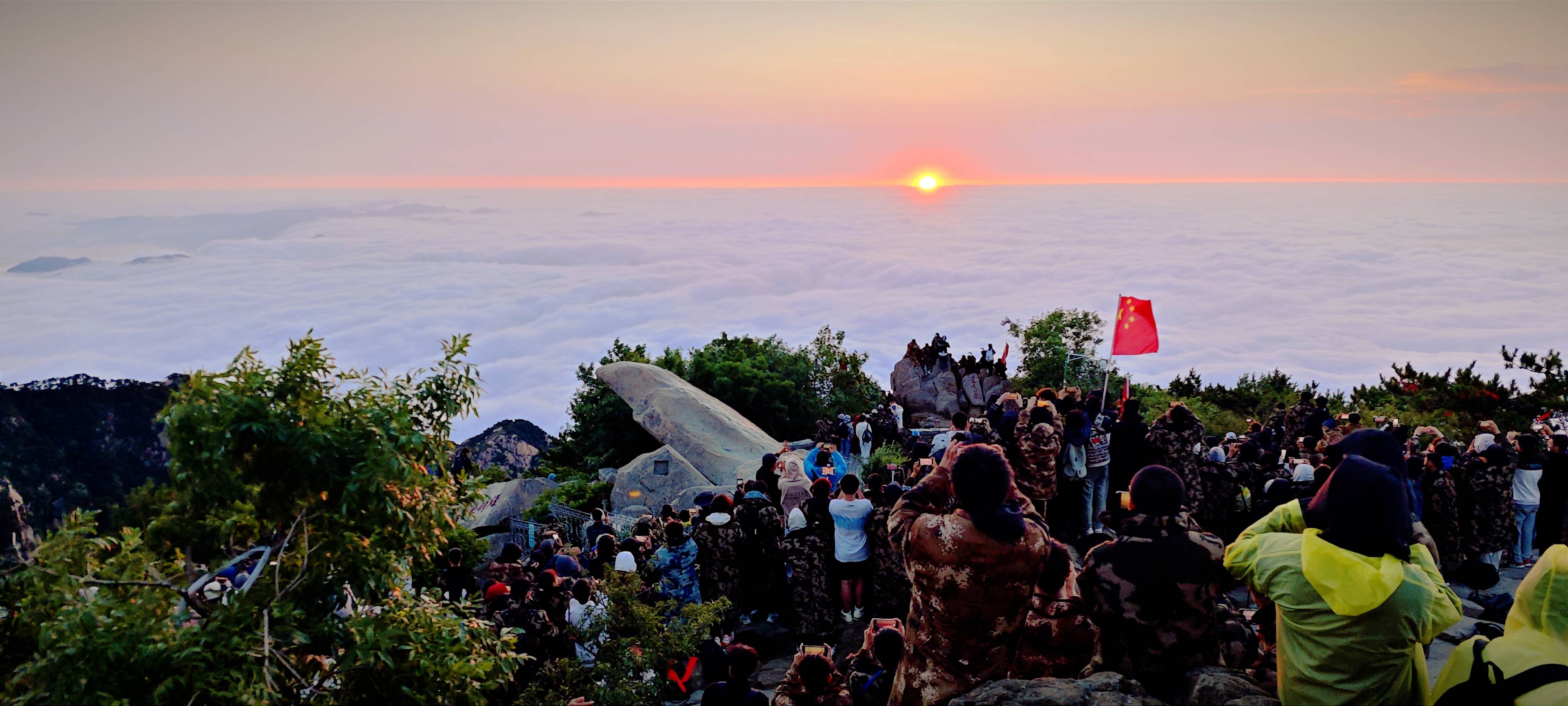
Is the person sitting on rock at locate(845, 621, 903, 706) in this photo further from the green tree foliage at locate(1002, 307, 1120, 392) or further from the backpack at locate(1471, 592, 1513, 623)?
the green tree foliage at locate(1002, 307, 1120, 392)

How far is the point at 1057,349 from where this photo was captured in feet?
92.6

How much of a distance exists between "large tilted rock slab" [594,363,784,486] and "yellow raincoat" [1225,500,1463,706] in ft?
49.5

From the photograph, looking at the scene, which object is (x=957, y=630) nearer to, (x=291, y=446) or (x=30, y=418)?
(x=291, y=446)

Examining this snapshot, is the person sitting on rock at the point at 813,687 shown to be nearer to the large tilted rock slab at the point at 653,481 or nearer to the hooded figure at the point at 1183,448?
the hooded figure at the point at 1183,448

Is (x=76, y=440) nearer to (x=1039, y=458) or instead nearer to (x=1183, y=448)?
(x=1039, y=458)

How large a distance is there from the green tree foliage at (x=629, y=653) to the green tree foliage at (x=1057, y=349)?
20764 millimetres

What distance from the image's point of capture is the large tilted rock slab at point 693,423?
20219 mm

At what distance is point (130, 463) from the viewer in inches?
1937

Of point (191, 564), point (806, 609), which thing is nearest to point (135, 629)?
point (191, 564)

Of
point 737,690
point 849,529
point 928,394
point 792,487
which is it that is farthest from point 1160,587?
point 928,394

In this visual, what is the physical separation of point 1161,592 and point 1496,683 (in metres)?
1.56

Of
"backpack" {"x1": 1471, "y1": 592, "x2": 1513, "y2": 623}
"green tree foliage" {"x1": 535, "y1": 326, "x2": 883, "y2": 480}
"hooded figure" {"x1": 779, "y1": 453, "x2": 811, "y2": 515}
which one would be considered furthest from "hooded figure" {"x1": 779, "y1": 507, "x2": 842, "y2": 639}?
"green tree foliage" {"x1": 535, "y1": 326, "x2": 883, "y2": 480}

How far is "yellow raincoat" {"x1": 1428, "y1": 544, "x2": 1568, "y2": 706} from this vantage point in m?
3.66

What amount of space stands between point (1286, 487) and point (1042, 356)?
20381mm
